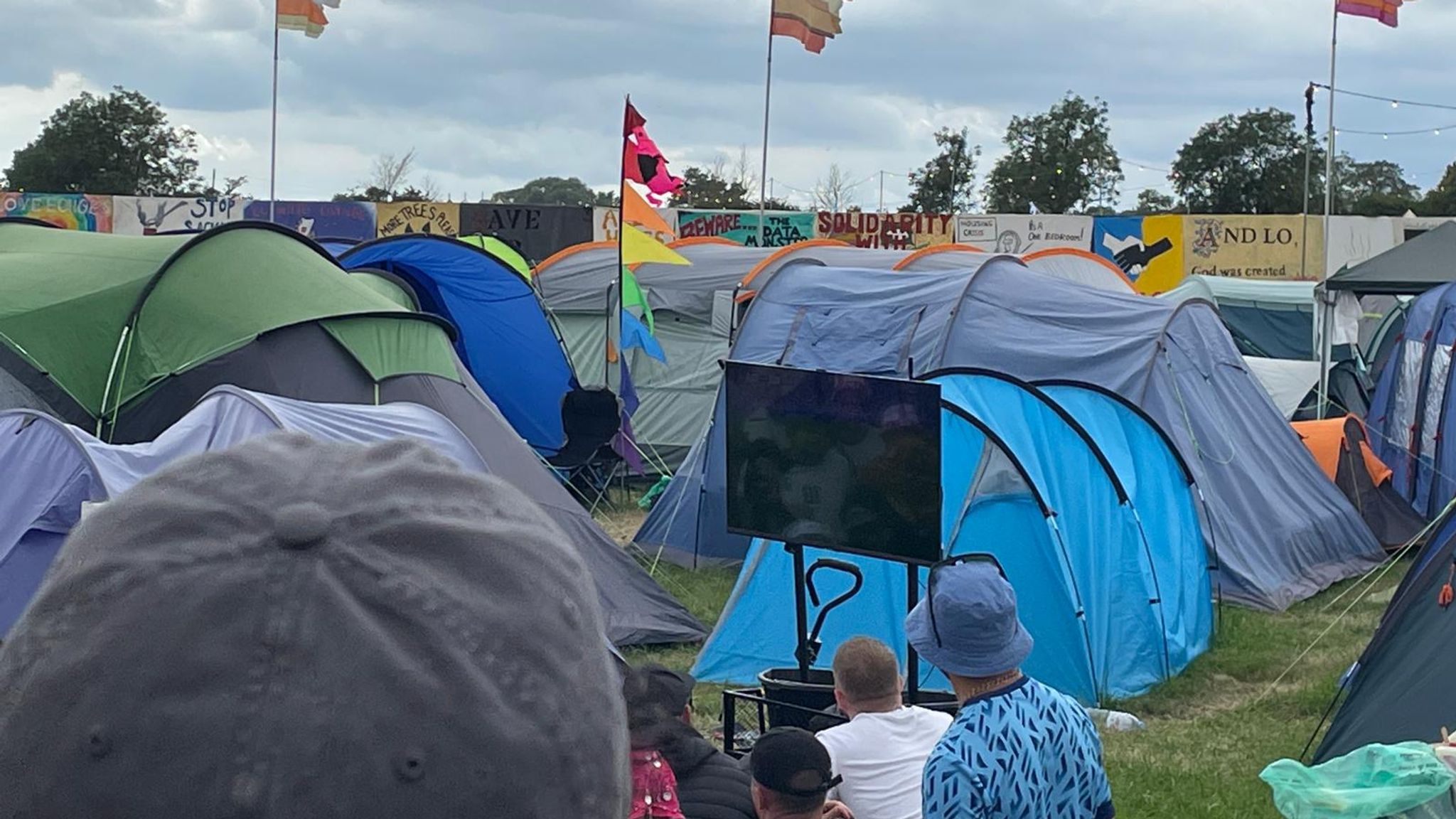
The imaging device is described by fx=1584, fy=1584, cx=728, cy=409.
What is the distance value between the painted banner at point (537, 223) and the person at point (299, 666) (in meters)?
28.7

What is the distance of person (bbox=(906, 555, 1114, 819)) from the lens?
11.1 ft

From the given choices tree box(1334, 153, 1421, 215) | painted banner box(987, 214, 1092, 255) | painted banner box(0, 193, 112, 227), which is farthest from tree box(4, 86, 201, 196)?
tree box(1334, 153, 1421, 215)

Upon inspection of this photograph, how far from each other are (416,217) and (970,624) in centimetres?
2741

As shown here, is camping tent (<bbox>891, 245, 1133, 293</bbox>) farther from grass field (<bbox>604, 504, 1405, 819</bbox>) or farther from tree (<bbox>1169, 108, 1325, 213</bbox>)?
tree (<bbox>1169, 108, 1325, 213</bbox>)

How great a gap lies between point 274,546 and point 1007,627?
115 inches

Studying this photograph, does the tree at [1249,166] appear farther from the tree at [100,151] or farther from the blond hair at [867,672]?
the blond hair at [867,672]

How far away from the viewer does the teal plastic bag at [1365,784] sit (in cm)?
381

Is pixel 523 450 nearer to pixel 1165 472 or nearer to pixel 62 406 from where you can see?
pixel 62 406

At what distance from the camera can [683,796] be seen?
3.77 m

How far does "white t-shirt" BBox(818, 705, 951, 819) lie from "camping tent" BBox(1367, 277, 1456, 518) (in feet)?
29.3

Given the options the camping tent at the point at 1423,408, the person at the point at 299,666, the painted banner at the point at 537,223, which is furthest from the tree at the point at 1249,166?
the person at the point at 299,666

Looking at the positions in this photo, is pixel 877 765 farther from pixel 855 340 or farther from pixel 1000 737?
pixel 855 340

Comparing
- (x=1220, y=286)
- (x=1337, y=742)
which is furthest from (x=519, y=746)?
(x=1220, y=286)

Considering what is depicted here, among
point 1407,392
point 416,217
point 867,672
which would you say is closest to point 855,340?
point 1407,392
